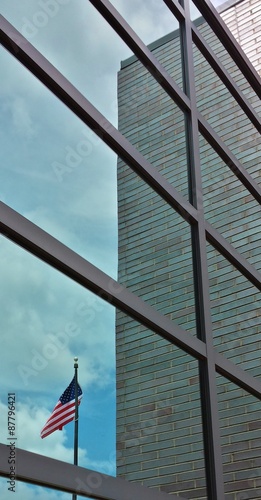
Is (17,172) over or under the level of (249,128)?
under

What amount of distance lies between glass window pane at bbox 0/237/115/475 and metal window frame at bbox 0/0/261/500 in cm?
7

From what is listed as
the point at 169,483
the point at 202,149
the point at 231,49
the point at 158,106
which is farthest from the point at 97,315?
the point at 231,49

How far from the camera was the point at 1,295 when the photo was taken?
2.55 m

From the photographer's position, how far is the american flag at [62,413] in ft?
8.26

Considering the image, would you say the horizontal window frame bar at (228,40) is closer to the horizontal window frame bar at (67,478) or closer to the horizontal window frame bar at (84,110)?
the horizontal window frame bar at (84,110)

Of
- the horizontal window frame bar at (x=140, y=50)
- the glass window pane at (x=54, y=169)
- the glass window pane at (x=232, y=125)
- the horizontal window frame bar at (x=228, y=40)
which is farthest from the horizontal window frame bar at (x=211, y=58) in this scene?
the glass window pane at (x=54, y=169)

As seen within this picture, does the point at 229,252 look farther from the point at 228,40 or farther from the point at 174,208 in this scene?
the point at 228,40

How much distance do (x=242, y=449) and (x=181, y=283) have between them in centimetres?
159

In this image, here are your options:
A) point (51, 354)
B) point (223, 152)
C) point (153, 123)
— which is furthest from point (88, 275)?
point (153, 123)

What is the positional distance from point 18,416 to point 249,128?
15.6 ft

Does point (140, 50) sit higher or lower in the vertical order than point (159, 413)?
higher

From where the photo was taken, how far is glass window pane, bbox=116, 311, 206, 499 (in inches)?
Result: 140

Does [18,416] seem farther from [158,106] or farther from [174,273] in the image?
[158,106]

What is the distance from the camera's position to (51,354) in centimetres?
270
